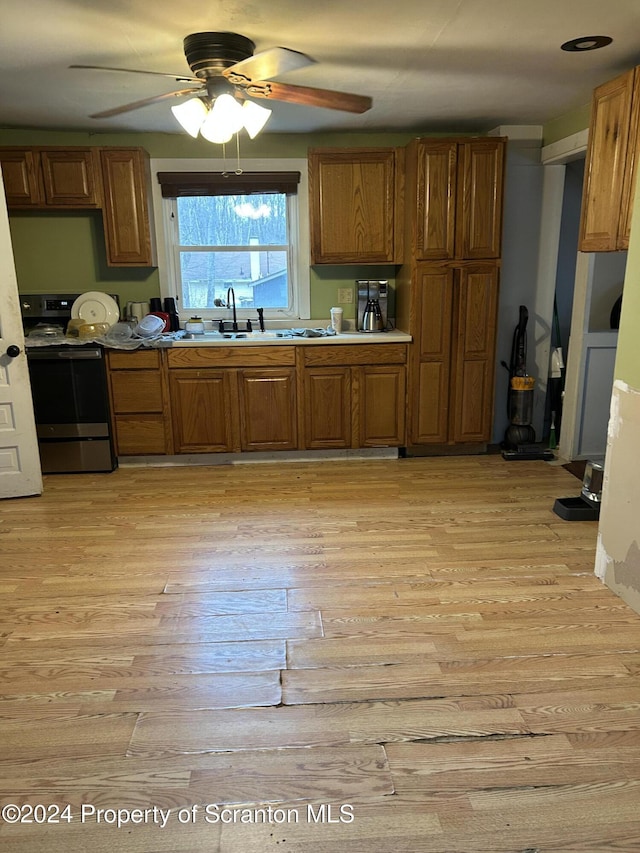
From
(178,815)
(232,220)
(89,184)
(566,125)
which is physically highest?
(566,125)

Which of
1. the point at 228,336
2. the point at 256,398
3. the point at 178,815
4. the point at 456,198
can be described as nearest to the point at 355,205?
the point at 456,198

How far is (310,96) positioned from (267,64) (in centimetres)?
34

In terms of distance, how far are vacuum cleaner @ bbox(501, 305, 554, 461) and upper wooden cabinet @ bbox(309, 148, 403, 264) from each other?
109 cm

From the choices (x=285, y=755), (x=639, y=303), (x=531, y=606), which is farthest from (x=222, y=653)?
(x=639, y=303)

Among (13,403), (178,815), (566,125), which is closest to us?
(178,815)

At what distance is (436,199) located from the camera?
3.97 m

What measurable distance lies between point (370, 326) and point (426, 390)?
0.66 m

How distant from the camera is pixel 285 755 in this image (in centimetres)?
168

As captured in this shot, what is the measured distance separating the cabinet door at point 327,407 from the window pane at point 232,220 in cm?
121

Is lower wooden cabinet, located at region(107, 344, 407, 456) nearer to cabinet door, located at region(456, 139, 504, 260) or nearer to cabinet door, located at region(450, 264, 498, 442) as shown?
cabinet door, located at region(450, 264, 498, 442)

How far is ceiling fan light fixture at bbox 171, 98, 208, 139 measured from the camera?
2.55 metres

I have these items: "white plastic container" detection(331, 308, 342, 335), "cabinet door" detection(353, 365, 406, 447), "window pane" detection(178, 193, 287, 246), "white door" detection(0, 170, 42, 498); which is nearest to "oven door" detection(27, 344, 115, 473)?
"white door" detection(0, 170, 42, 498)

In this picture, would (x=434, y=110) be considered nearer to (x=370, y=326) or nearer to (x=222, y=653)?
(x=370, y=326)

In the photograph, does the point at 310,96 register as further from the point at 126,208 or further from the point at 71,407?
the point at 71,407
